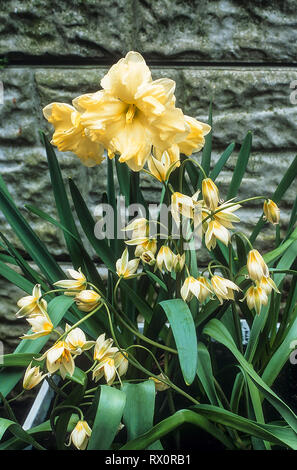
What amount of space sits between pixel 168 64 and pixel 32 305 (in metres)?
0.79

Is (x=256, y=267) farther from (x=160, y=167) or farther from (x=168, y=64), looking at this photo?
(x=168, y=64)

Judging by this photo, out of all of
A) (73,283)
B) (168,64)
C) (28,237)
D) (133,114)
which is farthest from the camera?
(168,64)

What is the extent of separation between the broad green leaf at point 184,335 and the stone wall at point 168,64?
0.62 meters

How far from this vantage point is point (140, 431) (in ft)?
1.86

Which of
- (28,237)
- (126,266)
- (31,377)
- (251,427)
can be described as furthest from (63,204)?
(251,427)

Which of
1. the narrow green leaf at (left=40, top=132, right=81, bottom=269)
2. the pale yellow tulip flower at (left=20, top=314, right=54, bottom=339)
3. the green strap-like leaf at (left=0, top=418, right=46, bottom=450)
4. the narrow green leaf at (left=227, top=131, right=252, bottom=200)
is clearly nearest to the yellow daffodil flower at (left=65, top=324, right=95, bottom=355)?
the pale yellow tulip flower at (left=20, top=314, right=54, bottom=339)

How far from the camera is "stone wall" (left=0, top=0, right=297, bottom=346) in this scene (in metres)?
1.08

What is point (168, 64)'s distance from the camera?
3.66 ft

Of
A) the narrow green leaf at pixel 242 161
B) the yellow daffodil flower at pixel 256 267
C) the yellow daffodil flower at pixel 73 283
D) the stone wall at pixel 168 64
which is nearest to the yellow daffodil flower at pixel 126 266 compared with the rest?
the yellow daffodil flower at pixel 73 283

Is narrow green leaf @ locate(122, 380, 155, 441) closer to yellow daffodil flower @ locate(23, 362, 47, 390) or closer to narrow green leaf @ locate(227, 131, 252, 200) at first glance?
yellow daffodil flower @ locate(23, 362, 47, 390)

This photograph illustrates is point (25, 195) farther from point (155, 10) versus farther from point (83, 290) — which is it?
point (83, 290)

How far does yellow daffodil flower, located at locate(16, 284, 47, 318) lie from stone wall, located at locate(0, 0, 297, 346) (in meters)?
0.65

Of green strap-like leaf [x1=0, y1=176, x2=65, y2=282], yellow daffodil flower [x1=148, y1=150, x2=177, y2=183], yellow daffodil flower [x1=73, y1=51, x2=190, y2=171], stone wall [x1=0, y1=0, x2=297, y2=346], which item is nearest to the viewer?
yellow daffodil flower [x1=73, y1=51, x2=190, y2=171]

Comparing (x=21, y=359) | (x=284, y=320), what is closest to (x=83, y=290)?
(x=21, y=359)
